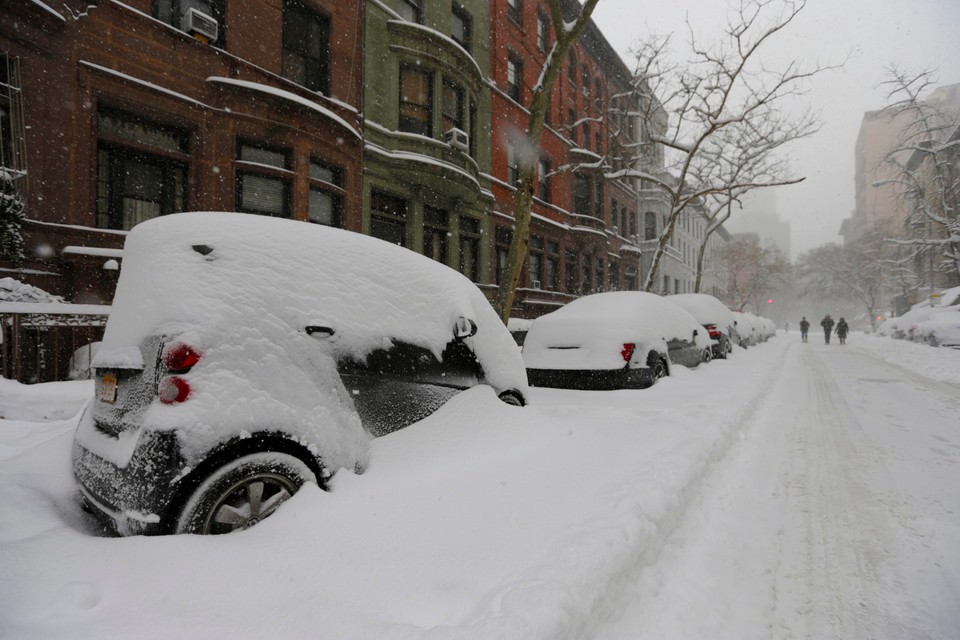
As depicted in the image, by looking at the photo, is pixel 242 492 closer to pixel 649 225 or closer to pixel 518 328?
pixel 518 328

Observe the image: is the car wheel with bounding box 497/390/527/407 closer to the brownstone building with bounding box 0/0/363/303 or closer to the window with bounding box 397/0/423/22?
the brownstone building with bounding box 0/0/363/303

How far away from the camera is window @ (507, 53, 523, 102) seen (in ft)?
66.0

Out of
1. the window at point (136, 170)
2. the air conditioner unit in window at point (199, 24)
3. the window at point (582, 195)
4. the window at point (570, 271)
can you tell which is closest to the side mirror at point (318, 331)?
the window at point (136, 170)

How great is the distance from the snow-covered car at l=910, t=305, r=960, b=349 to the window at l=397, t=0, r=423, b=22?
2201cm

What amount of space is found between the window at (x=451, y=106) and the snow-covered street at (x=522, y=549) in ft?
43.8

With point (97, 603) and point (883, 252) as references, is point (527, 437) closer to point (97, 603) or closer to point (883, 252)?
point (97, 603)

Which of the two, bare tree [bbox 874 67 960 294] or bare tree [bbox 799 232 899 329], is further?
bare tree [bbox 799 232 899 329]

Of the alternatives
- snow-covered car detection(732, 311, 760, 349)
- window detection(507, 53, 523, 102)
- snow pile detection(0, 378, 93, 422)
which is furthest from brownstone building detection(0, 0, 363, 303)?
snow-covered car detection(732, 311, 760, 349)

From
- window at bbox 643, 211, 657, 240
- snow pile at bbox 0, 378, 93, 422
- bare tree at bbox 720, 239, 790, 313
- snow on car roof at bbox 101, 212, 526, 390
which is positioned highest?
window at bbox 643, 211, 657, 240

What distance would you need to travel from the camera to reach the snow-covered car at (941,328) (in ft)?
59.0

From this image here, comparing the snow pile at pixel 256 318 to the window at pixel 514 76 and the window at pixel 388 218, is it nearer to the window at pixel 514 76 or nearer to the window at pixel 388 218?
the window at pixel 388 218

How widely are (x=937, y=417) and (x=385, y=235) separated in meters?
12.7

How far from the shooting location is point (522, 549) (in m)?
2.47

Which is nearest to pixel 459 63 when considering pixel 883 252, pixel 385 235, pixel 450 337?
pixel 385 235
